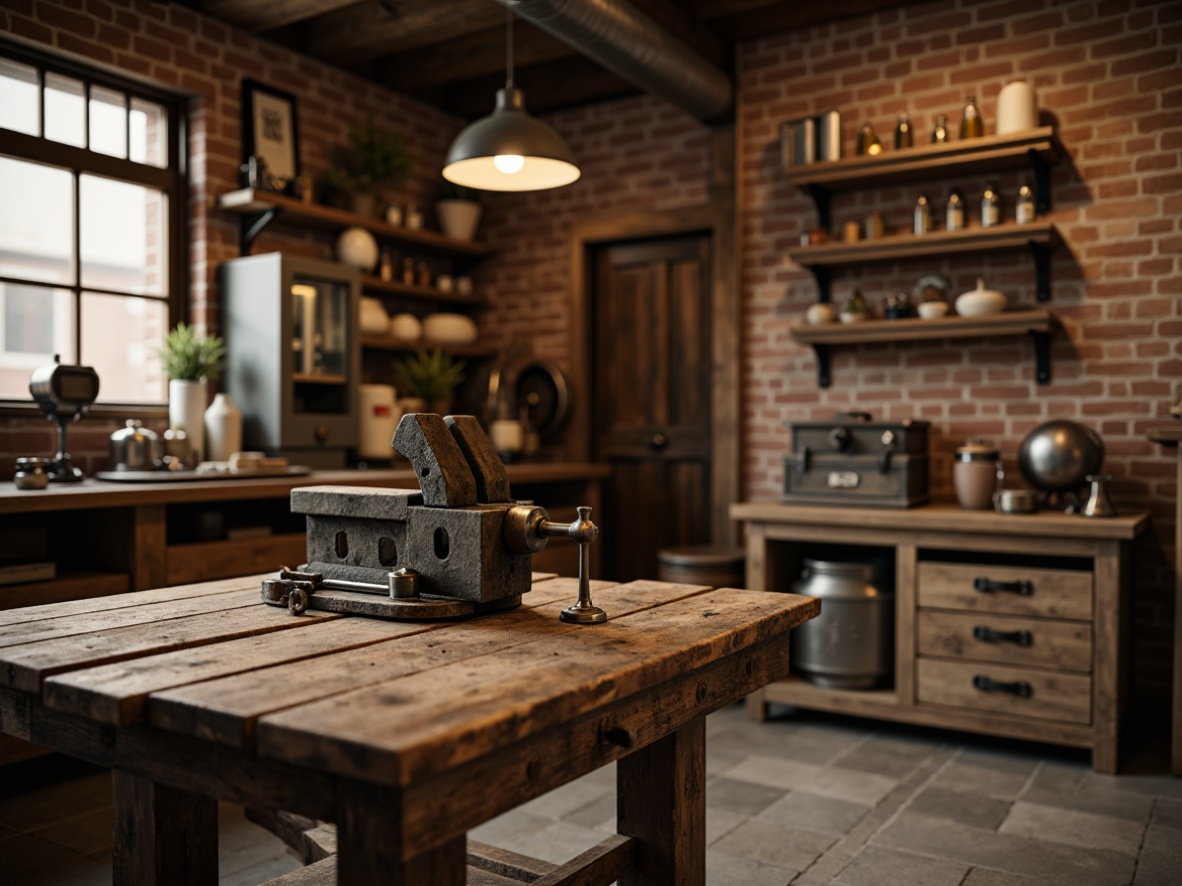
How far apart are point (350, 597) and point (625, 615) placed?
512 millimetres

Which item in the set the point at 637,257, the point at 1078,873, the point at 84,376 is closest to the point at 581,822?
the point at 1078,873

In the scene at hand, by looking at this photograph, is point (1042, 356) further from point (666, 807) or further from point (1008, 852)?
point (666, 807)

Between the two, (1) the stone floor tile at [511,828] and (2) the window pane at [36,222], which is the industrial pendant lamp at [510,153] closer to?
(2) the window pane at [36,222]

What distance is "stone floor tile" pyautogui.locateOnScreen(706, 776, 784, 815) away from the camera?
300 cm

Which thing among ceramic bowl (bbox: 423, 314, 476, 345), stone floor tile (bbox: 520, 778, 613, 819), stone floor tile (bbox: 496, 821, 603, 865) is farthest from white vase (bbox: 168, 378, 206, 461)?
stone floor tile (bbox: 496, 821, 603, 865)

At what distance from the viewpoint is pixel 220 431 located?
3932 millimetres

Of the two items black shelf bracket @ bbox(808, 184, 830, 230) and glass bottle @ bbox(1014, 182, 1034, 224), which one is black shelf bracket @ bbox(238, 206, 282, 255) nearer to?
black shelf bracket @ bbox(808, 184, 830, 230)

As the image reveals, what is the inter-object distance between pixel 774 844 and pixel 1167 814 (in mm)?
1233

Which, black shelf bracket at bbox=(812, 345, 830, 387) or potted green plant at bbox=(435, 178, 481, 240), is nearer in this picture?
black shelf bracket at bbox=(812, 345, 830, 387)

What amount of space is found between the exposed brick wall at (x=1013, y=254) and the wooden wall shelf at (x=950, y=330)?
85mm

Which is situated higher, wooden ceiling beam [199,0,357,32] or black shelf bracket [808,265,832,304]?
wooden ceiling beam [199,0,357,32]

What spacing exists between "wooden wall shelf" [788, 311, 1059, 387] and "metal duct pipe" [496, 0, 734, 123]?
117 cm

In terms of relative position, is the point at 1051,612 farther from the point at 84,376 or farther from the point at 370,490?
the point at 84,376

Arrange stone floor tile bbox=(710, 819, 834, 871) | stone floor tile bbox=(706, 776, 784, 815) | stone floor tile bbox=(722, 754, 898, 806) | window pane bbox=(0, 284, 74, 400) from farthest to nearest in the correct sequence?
1. window pane bbox=(0, 284, 74, 400)
2. stone floor tile bbox=(722, 754, 898, 806)
3. stone floor tile bbox=(706, 776, 784, 815)
4. stone floor tile bbox=(710, 819, 834, 871)
